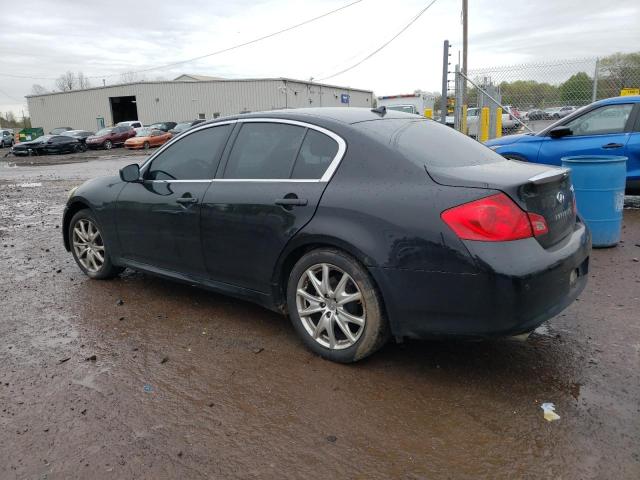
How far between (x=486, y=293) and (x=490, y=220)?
0.39 m

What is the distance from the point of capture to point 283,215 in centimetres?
351

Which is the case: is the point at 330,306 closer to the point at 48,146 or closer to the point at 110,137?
the point at 48,146

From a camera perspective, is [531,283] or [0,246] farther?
[0,246]

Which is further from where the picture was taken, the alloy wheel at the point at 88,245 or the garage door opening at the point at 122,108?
the garage door opening at the point at 122,108

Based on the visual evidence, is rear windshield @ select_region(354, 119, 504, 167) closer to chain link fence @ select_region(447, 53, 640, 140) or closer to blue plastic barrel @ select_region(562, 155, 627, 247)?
blue plastic barrel @ select_region(562, 155, 627, 247)

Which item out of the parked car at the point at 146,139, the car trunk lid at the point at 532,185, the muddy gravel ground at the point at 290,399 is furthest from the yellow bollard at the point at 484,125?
the parked car at the point at 146,139

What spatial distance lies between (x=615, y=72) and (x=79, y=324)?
12.0 metres

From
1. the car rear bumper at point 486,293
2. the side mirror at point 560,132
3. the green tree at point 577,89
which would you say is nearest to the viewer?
the car rear bumper at point 486,293

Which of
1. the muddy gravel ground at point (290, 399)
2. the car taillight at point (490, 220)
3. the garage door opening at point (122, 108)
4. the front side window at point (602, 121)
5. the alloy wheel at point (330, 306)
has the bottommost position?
the muddy gravel ground at point (290, 399)

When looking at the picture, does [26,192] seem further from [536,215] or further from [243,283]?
[536,215]

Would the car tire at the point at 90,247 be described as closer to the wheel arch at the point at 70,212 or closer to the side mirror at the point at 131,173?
the wheel arch at the point at 70,212

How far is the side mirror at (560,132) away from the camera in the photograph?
7.39 metres

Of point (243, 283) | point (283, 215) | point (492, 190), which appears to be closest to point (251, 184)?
point (283, 215)

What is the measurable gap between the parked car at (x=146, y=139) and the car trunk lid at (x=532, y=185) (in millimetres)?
30902
